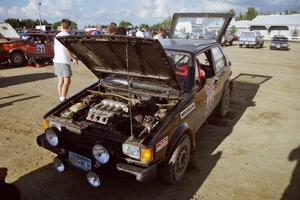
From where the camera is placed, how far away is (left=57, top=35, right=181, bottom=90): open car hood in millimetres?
3139

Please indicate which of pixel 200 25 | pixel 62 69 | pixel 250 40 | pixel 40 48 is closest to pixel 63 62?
pixel 62 69

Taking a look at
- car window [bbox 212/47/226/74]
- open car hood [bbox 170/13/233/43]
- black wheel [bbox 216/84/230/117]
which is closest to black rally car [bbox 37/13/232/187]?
car window [bbox 212/47/226/74]

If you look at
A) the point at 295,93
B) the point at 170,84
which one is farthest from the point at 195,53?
the point at 295,93

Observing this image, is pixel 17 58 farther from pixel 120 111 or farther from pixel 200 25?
pixel 120 111

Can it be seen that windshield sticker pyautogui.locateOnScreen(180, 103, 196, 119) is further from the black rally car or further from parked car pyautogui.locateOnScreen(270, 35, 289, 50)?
parked car pyautogui.locateOnScreen(270, 35, 289, 50)

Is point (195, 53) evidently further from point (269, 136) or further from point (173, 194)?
point (269, 136)

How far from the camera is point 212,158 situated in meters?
4.28

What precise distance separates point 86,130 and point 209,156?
84.7 inches

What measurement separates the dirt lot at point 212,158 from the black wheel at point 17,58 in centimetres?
527

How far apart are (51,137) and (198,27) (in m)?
4.74

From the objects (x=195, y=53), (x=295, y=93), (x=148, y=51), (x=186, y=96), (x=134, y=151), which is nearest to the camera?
(x=134, y=151)

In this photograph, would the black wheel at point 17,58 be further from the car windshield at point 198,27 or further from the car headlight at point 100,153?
the car headlight at point 100,153

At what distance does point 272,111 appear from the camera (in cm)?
662

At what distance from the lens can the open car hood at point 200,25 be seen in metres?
6.04
